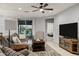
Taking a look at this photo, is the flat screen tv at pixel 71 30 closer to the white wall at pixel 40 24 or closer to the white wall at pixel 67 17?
the white wall at pixel 67 17

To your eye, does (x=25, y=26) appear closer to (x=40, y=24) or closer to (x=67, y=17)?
(x=40, y=24)

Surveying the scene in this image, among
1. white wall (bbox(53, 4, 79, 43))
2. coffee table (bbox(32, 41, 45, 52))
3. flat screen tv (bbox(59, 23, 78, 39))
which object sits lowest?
coffee table (bbox(32, 41, 45, 52))

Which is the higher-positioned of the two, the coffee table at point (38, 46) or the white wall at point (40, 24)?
the white wall at point (40, 24)

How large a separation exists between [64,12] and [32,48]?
213cm

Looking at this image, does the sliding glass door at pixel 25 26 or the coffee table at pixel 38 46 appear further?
the coffee table at pixel 38 46

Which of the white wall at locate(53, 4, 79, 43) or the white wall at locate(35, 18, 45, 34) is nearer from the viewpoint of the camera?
the white wall at locate(53, 4, 79, 43)

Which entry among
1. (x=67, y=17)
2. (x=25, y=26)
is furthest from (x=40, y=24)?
(x=67, y=17)

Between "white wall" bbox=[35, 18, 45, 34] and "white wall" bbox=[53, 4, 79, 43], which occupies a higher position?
"white wall" bbox=[53, 4, 79, 43]

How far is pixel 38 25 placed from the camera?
4.46 metres

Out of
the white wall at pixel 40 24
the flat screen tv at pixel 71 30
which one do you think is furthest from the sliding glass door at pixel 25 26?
the flat screen tv at pixel 71 30

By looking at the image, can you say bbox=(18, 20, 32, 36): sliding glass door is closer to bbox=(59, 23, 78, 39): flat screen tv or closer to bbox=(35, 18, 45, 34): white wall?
bbox=(35, 18, 45, 34): white wall

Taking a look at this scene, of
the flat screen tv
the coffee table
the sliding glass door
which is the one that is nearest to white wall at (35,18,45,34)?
the sliding glass door

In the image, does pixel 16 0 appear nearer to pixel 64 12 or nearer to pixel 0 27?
pixel 0 27

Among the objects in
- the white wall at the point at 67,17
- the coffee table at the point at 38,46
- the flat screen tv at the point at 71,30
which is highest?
the white wall at the point at 67,17
